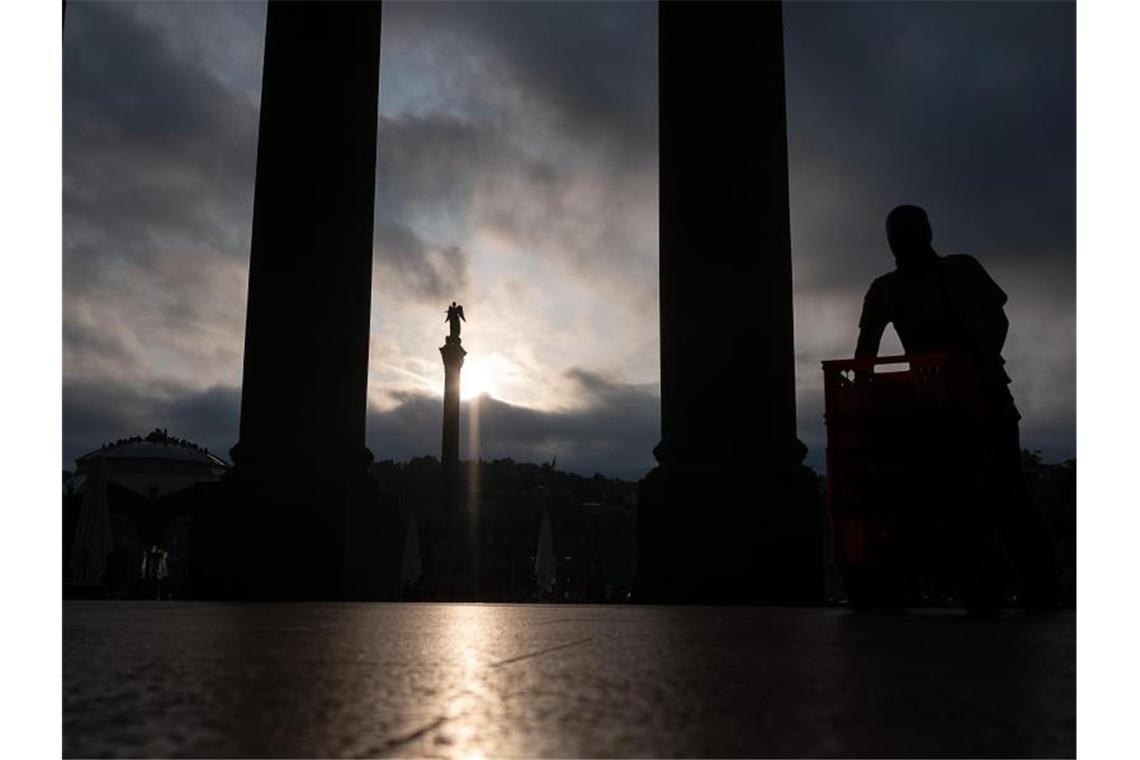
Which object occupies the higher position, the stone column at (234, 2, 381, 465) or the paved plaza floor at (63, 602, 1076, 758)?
the stone column at (234, 2, 381, 465)

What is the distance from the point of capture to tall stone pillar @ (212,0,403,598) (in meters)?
20.4

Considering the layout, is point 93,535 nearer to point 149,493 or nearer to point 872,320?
point 149,493

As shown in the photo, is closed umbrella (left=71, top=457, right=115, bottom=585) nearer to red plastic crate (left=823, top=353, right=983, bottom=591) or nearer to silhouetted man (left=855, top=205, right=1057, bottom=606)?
red plastic crate (left=823, top=353, right=983, bottom=591)

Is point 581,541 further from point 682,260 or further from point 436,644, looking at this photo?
point 436,644

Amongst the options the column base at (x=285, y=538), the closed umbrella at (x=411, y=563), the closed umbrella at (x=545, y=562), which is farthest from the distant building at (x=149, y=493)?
the column base at (x=285, y=538)

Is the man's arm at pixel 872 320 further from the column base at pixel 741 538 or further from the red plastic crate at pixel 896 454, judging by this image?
the column base at pixel 741 538

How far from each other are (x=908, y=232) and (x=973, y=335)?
1296mm

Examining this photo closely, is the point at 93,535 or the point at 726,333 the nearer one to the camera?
Answer: the point at 726,333

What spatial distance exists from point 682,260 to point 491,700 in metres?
15.4

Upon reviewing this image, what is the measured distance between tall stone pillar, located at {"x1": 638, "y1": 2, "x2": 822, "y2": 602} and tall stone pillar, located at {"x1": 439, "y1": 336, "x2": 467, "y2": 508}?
2194 inches

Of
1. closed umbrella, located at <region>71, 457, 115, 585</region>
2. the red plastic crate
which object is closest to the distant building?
closed umbrella, located at <region>71, 457, 115, 585</region>

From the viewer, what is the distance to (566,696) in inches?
145

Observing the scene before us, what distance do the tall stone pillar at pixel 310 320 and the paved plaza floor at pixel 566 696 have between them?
531 inches

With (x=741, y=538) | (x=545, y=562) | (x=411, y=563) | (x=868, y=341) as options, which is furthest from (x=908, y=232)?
(x=545, y=562)
